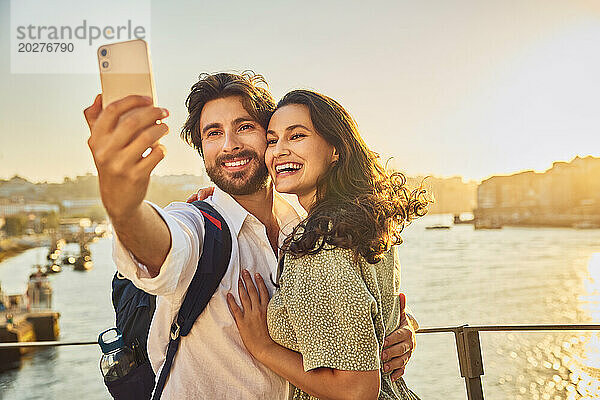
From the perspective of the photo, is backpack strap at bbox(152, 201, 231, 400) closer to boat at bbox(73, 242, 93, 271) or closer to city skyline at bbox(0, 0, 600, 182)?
city skyline at bbox(0, 0, 600, 182)

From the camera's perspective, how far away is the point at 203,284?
171cm

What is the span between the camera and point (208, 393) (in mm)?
1759

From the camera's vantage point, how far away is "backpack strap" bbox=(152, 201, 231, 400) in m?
1.70

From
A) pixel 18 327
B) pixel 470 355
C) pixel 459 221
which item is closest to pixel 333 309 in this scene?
pixel 470 355

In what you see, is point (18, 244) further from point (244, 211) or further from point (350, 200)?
point (350, 200)

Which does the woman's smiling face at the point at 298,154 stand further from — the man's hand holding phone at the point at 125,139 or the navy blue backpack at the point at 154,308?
the man's hand holding phone at the point at 125,139

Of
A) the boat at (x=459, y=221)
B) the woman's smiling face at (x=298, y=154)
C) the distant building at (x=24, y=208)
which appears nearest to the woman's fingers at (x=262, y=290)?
the woman's smiling face at (x=298, y=154)

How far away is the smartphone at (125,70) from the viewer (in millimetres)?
1122

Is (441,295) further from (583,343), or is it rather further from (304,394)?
(304,394)

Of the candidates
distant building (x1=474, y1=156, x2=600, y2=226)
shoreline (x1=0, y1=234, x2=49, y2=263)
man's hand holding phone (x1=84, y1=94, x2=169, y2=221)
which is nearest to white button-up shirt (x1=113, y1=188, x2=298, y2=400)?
man's hand holding phone (x1=84, y1=94, x2=169, y2=221)

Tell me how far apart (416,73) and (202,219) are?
56.4 metres

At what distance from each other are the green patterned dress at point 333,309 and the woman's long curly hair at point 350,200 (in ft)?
0.11

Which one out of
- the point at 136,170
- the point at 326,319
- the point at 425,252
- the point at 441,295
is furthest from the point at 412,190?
the point at 425,252

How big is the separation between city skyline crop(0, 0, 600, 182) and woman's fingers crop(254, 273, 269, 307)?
45.6 m
